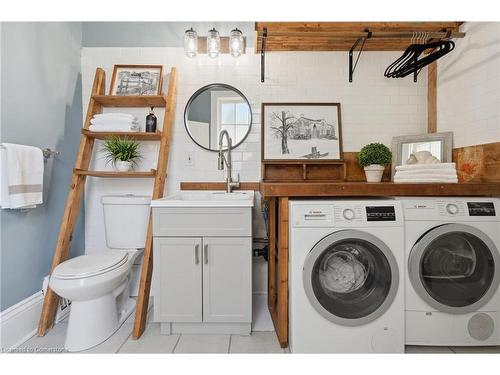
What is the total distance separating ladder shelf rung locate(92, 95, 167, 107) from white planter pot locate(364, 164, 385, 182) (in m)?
1.80

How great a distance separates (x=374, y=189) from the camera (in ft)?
5.08

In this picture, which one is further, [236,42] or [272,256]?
[236,42]

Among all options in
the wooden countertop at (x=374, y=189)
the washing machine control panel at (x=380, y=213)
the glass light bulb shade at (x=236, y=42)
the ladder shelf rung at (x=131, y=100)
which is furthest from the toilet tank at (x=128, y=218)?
the washing machine control panel at (x=380, y=213)

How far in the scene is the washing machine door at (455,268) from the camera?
150cm

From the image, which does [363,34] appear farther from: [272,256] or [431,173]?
[272,256]

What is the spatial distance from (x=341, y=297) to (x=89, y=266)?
1534 millimetres

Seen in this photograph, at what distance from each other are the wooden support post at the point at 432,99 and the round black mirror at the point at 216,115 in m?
1.58

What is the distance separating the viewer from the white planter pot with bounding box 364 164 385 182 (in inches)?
85.3

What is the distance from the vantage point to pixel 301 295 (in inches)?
58.5

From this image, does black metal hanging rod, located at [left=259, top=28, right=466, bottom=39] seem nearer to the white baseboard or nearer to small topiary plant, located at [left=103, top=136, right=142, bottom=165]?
small topiary plant, located at [left=103, top=136, right=142, bottom=165]

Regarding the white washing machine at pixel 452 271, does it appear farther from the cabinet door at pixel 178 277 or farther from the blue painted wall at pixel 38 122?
the blue painted wall at pixel 38 122

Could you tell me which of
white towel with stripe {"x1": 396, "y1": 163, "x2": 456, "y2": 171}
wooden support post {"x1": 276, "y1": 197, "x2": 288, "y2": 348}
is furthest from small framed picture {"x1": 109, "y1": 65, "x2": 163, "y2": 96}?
white towel with stripe {"x1": 396, "y1": 163, "x2": 456, "y2": 171}

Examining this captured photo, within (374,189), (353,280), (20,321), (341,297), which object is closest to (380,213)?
(374,189)
